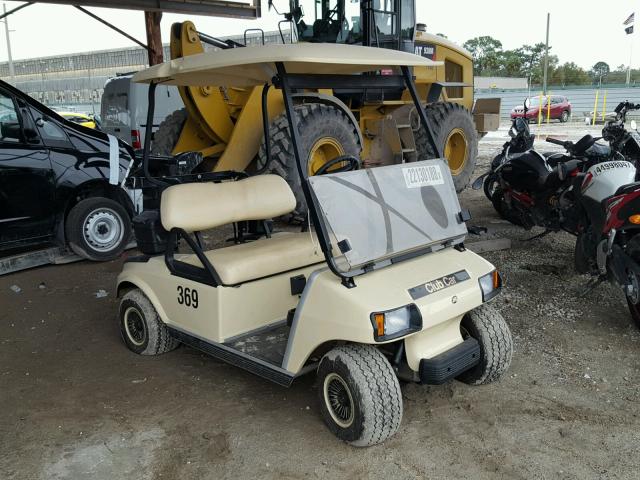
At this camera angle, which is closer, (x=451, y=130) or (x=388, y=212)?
(x=388, y=212)

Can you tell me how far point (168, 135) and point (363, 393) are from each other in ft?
18.5

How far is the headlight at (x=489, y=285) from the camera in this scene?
3045 millimetres

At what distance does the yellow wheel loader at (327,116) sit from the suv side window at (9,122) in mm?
1739

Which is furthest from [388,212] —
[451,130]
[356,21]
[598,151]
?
[451,130]

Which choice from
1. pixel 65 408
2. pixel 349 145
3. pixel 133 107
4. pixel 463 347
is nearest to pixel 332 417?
pixel 463 347

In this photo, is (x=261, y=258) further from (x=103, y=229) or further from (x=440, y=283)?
(x=103, y=229)

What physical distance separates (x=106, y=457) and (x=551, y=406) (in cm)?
226

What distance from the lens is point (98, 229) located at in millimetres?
6035

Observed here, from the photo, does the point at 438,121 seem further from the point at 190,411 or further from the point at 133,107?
the point at 190,411

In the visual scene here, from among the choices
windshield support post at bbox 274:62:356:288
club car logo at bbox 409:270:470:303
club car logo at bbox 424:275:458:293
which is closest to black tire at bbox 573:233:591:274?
club car logo at bbox 409:270:470:303

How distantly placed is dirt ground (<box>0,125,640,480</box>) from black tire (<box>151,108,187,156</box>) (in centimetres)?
339

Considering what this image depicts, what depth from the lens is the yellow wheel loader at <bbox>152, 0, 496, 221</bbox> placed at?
640 centimetres

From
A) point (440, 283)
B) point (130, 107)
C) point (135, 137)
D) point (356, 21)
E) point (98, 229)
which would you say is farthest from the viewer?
point (130, 107)

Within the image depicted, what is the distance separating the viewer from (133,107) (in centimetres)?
986
